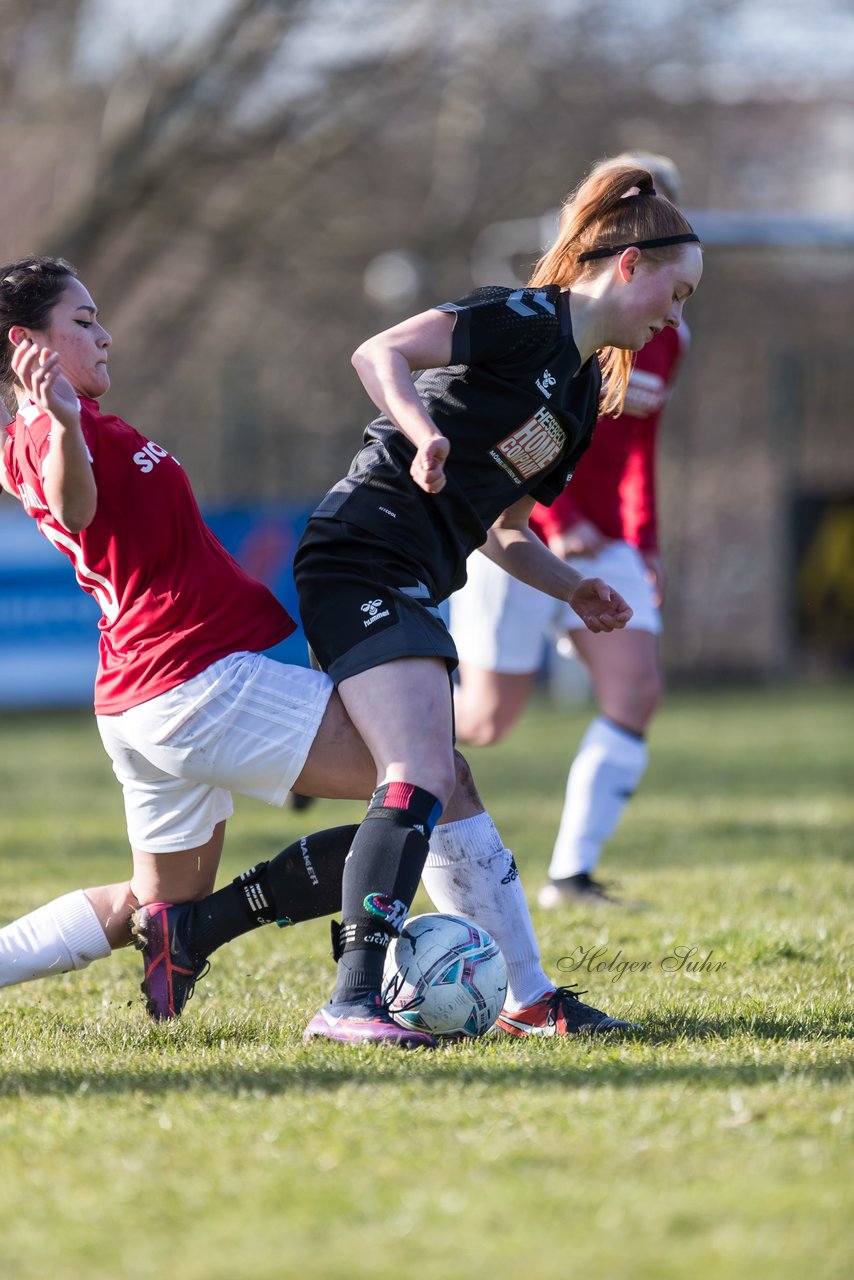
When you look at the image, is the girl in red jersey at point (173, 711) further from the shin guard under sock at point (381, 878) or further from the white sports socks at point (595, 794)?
the white sports socks at point (595, 794)

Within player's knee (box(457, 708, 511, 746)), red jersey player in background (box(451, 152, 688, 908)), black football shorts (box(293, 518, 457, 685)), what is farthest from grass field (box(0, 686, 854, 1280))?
black football shorts (box(293, 518, 457, 685))

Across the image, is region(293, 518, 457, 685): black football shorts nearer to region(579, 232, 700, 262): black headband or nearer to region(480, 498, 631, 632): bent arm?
region(480, 498, 631, 632): bent arm

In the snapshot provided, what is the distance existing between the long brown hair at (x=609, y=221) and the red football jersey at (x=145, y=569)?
1.02 metres

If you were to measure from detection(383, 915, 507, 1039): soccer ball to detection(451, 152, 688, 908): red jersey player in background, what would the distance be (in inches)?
82.4

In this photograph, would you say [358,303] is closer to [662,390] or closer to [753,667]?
[753,667]

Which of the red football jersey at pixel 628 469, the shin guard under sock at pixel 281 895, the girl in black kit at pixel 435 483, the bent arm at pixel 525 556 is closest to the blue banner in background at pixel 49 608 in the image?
the red football jersey at pixel 628 469

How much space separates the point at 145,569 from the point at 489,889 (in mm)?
1058

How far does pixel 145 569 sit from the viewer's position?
3.50m

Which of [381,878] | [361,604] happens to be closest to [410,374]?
[361,604]

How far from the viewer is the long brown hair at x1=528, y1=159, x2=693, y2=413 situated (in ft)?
12.1

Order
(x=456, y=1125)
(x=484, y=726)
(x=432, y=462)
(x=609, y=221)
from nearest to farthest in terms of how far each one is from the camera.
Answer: (x=456, y=1125)
(x=432, y=462)
(x=609, y=221)
(x=484, y=726)

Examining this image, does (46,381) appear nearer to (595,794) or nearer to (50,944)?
(50,944)

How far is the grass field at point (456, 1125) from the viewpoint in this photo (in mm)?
2141

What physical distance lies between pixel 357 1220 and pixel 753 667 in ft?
64.1
